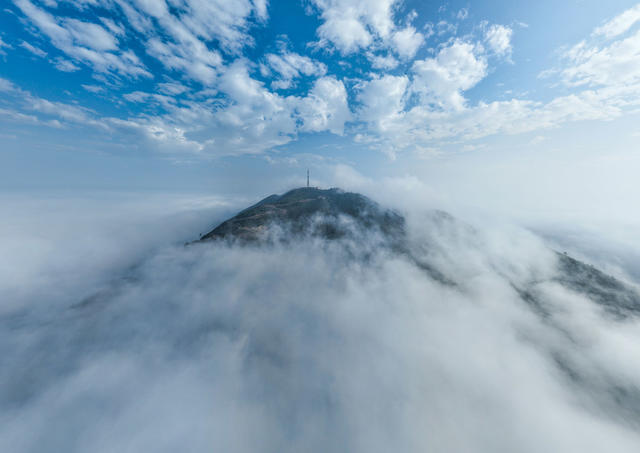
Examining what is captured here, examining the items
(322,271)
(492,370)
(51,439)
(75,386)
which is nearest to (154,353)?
(75,386)

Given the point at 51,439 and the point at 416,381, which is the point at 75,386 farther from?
the point at 416,381

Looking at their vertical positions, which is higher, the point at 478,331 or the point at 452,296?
the point at 452,296

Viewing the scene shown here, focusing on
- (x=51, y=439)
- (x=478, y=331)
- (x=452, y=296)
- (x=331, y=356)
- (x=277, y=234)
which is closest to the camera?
(x=51, y=439)

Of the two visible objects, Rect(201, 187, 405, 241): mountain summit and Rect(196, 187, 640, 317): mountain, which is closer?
Rect(196, 187, 640, 317): mountain

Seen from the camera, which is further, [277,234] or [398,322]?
[277,234]

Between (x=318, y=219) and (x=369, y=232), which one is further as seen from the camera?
(x=318, y=219)

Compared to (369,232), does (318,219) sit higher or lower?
higher

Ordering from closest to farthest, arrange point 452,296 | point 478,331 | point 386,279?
point 478,331 < point 452,296 < point 386,279

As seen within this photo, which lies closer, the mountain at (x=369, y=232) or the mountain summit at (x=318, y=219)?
the mountain at (x=369, y=232)
